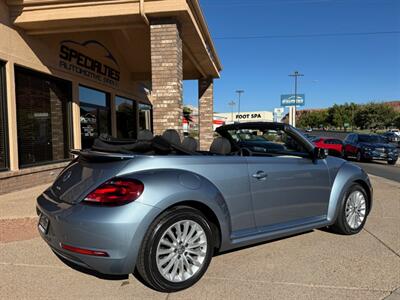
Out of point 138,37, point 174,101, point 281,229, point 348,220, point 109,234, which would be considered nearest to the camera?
point 109,234

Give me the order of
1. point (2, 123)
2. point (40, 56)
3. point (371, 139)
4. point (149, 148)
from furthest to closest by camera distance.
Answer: point (371, 139) < point (40, 56) < point (2, 123) < point (149, 148)

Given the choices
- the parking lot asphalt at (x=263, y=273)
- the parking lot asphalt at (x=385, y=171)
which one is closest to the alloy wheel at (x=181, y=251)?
the parking lot asphalt at (x=263, y=273)

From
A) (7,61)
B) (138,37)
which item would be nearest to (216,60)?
(138,37)

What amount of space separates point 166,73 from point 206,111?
809 cm

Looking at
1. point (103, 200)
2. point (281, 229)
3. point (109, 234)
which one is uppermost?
point (103, 200)

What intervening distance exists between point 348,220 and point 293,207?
1176 mm

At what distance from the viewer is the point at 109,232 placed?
9.34ft

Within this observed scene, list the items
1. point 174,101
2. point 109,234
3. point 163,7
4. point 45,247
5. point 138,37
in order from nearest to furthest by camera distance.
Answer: point 109,234
point 45,247
point 163,7
point 174,101
point 138,37

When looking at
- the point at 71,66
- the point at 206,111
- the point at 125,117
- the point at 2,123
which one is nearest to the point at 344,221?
the point at 2,123

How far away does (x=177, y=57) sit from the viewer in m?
7.17

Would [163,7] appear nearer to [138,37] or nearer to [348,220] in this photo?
[138,37]

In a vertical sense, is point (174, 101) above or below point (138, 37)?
below

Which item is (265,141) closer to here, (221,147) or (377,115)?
(221,147)

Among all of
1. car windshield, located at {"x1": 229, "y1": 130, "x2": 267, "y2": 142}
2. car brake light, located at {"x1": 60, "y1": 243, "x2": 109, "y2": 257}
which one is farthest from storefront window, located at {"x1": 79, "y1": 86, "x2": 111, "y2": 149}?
car brake light, located at {"x1": 60, "y1": 243, "x2": 109, "y2": 257}
